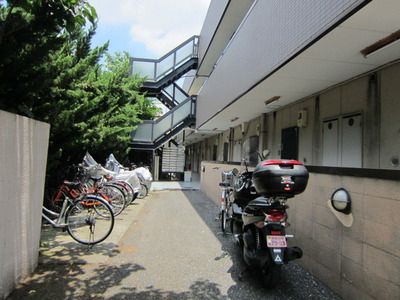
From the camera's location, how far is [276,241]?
2.85 m

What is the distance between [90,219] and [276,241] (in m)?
2.90

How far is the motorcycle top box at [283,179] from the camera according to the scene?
278cm

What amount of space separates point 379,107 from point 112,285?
4475mm

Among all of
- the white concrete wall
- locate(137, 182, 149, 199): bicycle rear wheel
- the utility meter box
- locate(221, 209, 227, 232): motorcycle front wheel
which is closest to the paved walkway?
locate(137, 182, 149, 199): bicycle rear wheel

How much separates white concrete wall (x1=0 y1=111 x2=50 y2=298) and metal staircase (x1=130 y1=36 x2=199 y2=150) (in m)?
9.93

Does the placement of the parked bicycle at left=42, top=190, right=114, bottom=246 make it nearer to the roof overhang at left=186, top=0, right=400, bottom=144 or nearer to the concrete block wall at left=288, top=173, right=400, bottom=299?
the concrete block wall at left=288, top=173, right=400, bottom=299

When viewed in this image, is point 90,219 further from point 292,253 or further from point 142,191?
point 142,191

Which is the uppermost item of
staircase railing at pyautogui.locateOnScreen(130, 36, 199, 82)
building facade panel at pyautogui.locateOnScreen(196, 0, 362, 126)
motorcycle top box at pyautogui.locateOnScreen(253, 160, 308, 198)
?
staircase railing at pyautogui.locateOnScreen(130, 36, 199, 82)

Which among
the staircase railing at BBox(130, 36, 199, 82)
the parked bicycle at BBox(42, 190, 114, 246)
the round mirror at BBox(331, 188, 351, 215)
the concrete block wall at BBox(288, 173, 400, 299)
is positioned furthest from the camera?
the staircase railing at BBox(130, 36, 199, 82)

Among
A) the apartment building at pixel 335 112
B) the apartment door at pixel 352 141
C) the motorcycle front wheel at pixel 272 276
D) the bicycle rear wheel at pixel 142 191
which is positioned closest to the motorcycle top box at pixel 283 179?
the apartment building at pixel 335 112

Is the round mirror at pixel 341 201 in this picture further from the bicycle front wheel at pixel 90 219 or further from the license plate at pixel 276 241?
the bicycle front wheel at pixel 90 219

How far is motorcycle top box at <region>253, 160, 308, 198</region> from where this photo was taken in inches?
109

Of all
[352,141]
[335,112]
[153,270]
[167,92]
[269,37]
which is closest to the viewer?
[153,270]

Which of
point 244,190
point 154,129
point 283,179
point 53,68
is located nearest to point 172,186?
point 154,129
